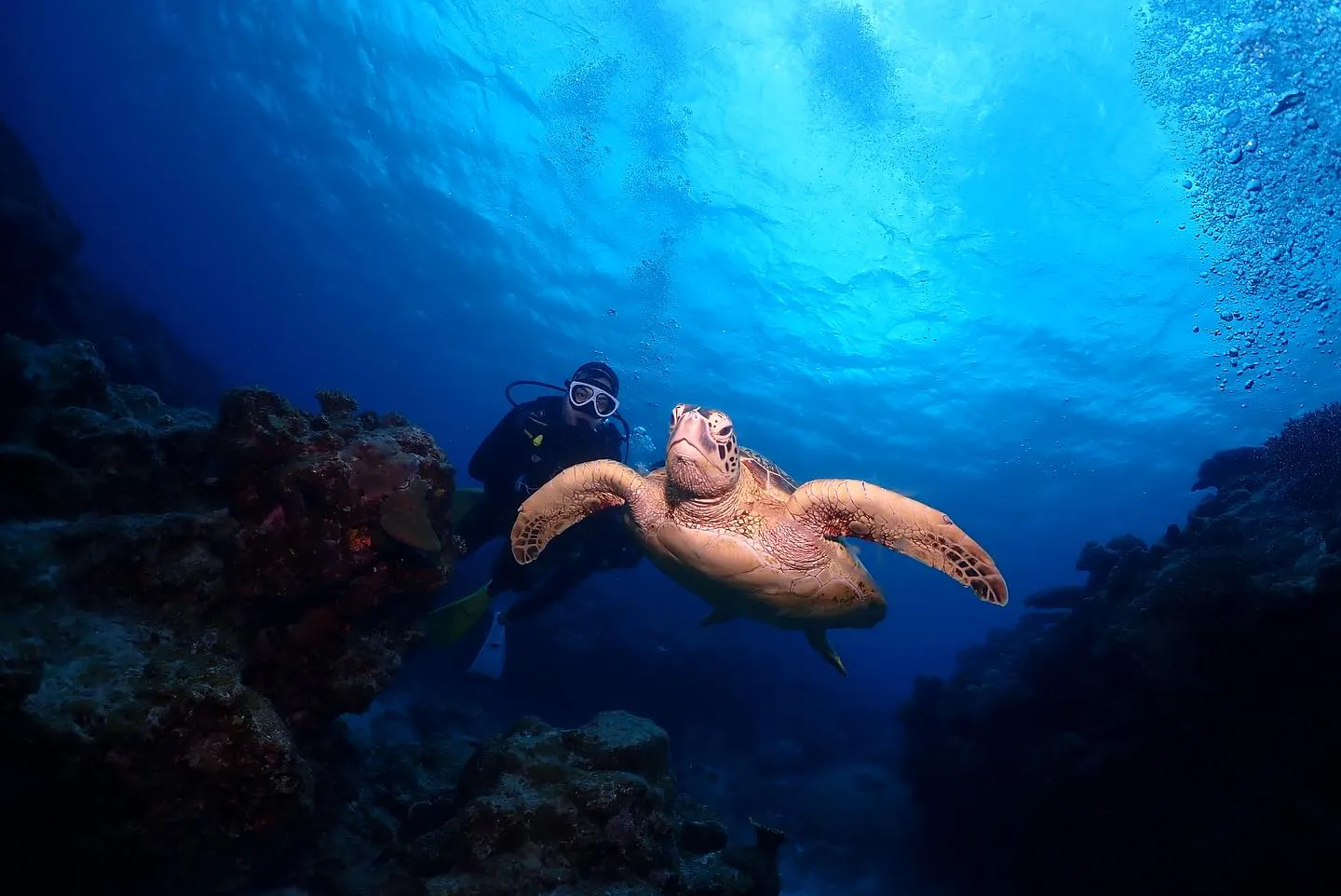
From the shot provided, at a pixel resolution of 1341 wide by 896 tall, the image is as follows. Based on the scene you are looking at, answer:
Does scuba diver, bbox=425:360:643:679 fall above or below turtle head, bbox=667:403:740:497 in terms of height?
above

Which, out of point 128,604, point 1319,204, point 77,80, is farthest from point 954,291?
point 77,80

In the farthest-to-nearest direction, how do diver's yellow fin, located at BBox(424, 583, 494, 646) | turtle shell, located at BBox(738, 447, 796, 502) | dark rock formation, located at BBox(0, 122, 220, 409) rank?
dark rock formation, located at BBox(0, 122, 220, 409), diver's yellow fin, located at BBox(424, 583, 494, 646), turtle shell, located at BBox(738, 447, 796, 502)

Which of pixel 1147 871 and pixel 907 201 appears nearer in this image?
pixel 1147 871

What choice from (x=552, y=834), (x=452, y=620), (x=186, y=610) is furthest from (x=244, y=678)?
(x=452, y=620)

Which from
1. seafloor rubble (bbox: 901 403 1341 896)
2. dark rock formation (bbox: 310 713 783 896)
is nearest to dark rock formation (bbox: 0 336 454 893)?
dark rock formation (bbox: 310 713 783 896)

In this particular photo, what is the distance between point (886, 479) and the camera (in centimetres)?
3966

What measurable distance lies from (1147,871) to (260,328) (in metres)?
89.7

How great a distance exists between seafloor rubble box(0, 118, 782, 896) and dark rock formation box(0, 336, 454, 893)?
0.04 feet

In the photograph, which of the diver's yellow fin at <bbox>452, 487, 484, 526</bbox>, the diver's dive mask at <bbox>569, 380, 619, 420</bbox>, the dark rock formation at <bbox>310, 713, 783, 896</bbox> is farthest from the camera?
the diver's dive mask at <bbox>569, 380, 619, 420</bbox>

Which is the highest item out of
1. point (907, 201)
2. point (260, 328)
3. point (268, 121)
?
point (260, 328)

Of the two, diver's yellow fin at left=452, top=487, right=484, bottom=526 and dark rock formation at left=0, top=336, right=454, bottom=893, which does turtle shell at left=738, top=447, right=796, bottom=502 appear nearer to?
dark rock formation at left=0, top=336, right=454, bottom=893

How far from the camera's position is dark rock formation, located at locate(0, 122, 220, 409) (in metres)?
12.0

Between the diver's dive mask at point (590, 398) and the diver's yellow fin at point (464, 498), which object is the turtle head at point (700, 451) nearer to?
the diver's dive mask at point (590, 398)

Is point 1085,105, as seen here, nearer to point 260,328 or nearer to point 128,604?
point 128,604
